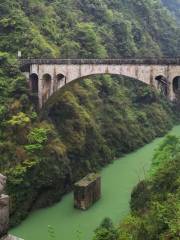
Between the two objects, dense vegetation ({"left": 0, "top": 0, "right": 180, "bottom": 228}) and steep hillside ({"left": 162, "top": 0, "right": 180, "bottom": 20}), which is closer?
dense vegetation ({"left": 0, "top": 0, "right": 180, "bottom": 228})

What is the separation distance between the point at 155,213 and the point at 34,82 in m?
19.6

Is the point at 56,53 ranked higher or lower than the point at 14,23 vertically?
lower

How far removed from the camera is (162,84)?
28.1 m

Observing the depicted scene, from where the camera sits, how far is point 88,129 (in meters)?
37.0

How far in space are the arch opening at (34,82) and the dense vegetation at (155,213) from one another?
39.9 ft

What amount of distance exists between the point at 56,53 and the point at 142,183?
68.0 feet

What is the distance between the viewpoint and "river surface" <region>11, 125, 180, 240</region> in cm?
2340

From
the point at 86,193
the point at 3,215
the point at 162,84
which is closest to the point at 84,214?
the point at 86,193

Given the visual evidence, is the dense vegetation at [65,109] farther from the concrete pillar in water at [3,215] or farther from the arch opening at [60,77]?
the concrete pillar in water at [3,215]

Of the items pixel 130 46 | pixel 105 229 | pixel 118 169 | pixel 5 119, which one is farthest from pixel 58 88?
pixel 130 46

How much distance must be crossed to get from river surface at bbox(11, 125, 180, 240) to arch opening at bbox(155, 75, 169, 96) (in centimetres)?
697

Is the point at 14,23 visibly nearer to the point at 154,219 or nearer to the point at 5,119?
the point at 5,119

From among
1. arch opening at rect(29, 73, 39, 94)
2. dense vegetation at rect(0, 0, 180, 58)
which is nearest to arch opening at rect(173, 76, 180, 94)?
arch opening at rect(29, 73, 39, 94)

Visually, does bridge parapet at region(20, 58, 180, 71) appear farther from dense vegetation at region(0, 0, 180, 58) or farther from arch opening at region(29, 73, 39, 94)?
dense vegetation at region(0, 0, 180, 58)
